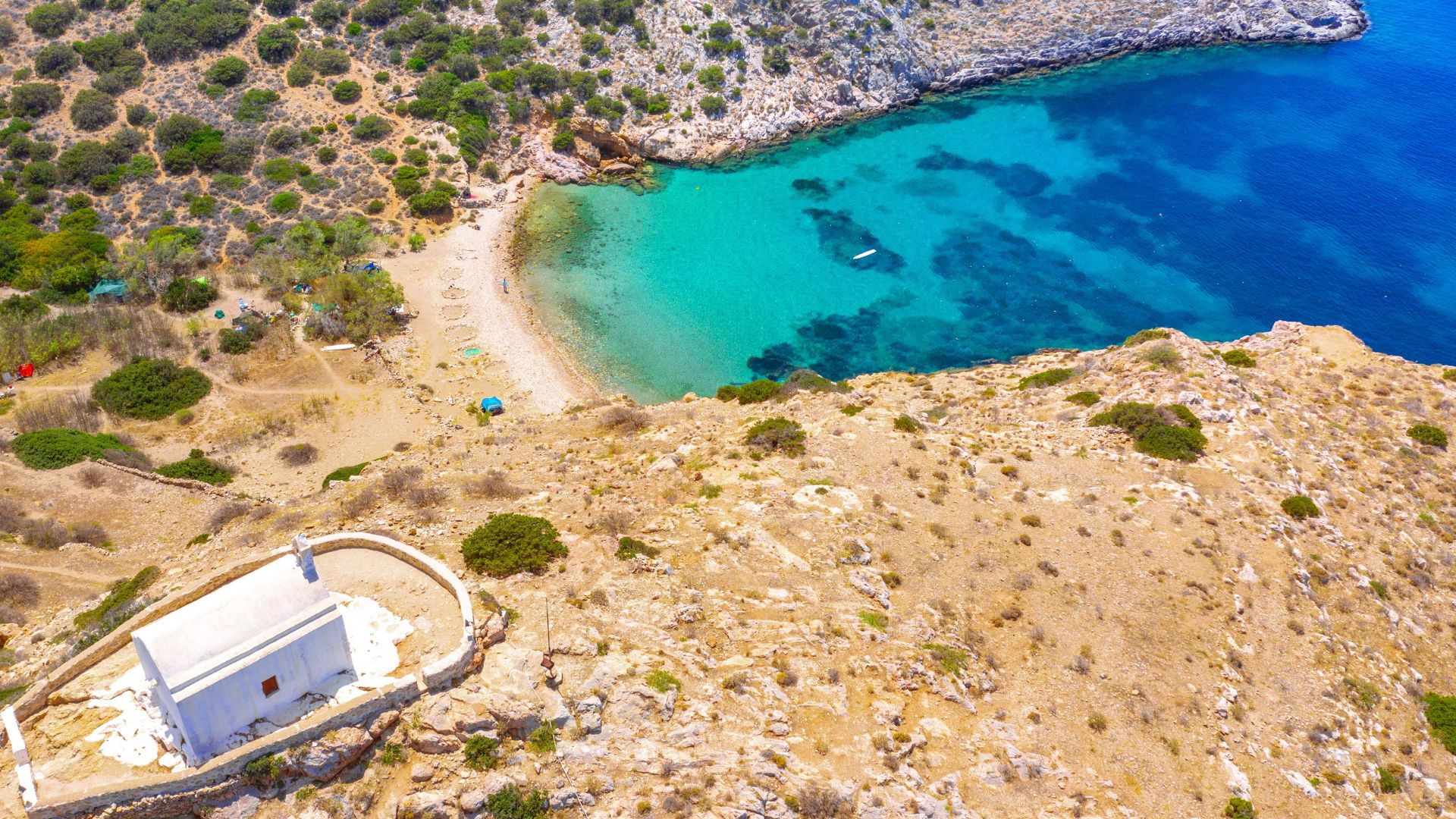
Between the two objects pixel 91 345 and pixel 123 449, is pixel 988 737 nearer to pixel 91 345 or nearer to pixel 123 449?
pixel 123 449

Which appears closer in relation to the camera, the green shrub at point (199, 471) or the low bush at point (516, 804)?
the low bush at point (516, 804)

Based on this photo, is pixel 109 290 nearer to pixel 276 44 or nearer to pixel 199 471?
pixel 199 471

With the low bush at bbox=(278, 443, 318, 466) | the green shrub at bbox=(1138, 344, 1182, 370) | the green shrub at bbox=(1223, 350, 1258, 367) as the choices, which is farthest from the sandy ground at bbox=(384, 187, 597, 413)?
the green shrub at bbox=(1223, 350, 1258, 367)

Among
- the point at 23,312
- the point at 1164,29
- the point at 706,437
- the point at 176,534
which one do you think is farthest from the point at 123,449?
the point at 1164,29

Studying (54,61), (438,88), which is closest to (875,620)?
(438,88)

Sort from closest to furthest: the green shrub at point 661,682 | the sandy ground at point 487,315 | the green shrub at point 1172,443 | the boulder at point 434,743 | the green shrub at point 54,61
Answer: the boulder at point 434,743 < the green shrub at point 661,682 < the green shrub at point 1172,443 < the sandy ground at point 487,315 < the green shrub at point 54,61

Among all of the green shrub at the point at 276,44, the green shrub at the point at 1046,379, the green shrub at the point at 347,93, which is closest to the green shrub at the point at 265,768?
the green shrub at the point at 1046,379

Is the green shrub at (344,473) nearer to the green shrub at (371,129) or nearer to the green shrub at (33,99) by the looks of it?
the green shrub at (371,129)
